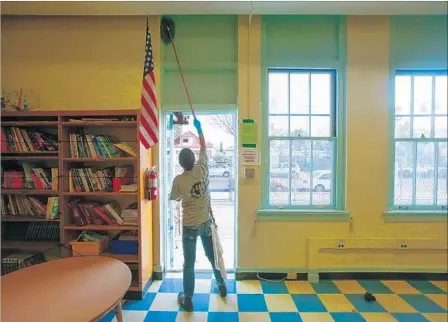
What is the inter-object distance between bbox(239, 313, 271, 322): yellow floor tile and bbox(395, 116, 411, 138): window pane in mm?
2376

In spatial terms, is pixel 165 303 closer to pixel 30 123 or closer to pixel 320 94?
pixel 30 123

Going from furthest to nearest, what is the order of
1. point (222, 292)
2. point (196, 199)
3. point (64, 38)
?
1. point (64, 38)
2. point (222, 292)
3. point (196, 199)

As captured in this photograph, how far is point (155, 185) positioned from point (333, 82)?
7.45 ft

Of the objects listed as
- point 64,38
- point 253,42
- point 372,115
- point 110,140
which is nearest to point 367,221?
point 372,115

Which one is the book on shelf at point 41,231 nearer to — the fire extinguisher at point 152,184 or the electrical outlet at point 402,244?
the fire extinguisher at point 152,184

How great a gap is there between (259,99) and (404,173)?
1821mm

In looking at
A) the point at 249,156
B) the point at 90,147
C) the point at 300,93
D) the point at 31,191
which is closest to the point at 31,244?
the point at 31,191

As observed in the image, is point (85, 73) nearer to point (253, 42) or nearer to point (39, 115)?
point (39, 115)

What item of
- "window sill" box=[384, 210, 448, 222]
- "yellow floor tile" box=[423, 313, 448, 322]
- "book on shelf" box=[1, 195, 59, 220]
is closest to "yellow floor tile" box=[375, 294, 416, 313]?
"yellow floor tile" box=[423, 313, 448, 322]

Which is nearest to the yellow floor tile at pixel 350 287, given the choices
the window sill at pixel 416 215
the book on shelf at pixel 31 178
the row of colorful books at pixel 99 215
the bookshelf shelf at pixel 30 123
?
the window sill at pixel 416 215

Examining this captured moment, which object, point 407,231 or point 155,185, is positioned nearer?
point 155,185

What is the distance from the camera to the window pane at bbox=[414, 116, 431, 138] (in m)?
3.28

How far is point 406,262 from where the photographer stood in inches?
128

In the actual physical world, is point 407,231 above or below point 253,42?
below
